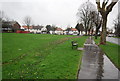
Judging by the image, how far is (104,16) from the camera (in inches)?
615

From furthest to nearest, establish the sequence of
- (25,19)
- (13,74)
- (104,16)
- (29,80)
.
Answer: (25,19)
(104,16)
(13,74)
(29,80)

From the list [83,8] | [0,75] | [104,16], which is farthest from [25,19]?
[0,75]

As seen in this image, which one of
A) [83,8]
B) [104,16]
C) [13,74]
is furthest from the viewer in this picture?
[83,8]

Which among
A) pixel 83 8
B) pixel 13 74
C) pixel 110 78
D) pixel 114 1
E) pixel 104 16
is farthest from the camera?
pixel 83 8

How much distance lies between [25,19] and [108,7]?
85711 millimetres

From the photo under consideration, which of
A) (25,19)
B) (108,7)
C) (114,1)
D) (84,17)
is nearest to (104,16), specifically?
(108,7)

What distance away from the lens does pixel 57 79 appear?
433cm

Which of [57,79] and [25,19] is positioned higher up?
[25,19]

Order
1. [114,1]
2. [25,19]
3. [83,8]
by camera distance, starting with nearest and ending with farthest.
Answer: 1. [114,1]
2. [83,8]
3. [25,19]

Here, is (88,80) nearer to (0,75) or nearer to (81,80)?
(81,80)

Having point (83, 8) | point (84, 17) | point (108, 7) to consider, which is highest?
point (83, 8)

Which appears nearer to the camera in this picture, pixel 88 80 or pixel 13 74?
pixel 88 80

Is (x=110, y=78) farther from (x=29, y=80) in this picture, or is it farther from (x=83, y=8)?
(x=83, y=8)

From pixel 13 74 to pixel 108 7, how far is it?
48.7 ft
